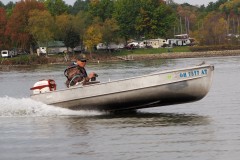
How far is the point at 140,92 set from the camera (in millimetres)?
25172

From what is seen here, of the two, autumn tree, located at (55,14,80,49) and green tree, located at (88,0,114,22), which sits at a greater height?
green tree, located at (88,0,114,22)

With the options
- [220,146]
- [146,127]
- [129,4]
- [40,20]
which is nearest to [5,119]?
[146,127]

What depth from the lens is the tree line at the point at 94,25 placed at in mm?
130375

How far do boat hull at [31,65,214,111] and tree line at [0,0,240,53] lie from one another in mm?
99840

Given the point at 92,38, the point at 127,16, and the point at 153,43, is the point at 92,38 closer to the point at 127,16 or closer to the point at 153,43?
the point at 127,16

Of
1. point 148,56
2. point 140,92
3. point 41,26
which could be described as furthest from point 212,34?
point 140,92

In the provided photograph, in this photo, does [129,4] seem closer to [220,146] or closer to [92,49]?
[92,49]

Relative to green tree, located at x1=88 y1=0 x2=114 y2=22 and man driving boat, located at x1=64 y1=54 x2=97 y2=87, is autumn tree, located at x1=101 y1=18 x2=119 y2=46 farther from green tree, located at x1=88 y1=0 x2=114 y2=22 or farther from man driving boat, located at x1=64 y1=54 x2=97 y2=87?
man driving boat, located at x1=64 y1=54 x2=97 y2=87

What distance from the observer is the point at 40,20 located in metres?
128

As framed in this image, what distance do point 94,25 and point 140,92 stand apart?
117m

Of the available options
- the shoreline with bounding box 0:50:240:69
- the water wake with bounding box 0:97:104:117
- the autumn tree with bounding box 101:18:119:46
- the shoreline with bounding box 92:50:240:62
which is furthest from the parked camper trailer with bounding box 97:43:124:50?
the water wake with bounding box 0:97:104:117

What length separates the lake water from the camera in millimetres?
18016

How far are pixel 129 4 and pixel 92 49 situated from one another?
1990 centimetres

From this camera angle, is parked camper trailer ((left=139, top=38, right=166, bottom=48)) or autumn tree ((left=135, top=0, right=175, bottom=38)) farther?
parked camper trailer ((left=139, top=38, right=166, bottom=48))
